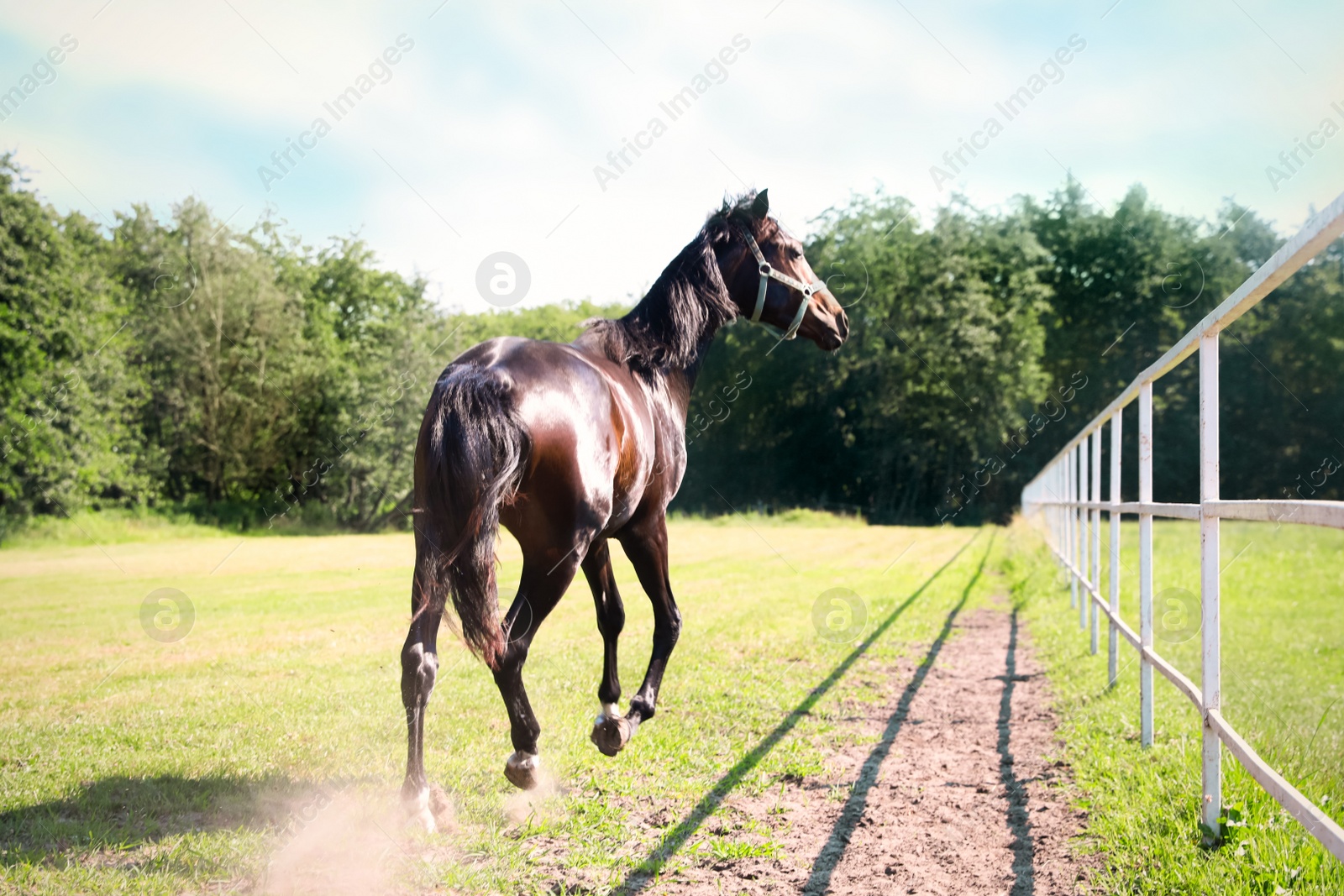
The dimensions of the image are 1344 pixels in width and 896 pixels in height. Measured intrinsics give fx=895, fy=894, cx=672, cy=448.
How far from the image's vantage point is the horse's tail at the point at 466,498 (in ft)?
10.4

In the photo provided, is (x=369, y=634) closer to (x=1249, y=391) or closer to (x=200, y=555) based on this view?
(x=200, y=555)

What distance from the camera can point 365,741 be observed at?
4445 millimetres

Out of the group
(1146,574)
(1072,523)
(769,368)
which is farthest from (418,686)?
(769,368)

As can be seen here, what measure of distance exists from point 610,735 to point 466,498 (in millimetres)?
1367

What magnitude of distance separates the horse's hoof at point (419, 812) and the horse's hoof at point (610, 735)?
900 mm

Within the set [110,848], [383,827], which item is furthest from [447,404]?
[110,848]

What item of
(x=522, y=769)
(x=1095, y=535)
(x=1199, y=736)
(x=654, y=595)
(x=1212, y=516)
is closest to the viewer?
(x=1212, y=516)

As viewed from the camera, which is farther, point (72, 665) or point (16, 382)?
point (16, 382)

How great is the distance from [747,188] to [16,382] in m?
25.2

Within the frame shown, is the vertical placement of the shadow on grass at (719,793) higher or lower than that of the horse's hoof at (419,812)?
lower

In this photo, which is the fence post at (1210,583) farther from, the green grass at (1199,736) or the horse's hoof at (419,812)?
the horse's hoof at (419,812)

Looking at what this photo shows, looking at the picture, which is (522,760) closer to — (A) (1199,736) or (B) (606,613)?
(B) (606,613)

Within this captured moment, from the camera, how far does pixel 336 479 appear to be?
3228 centimetres

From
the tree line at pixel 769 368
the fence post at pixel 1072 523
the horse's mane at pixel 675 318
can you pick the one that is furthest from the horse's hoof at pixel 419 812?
the tree line at pixel 769 368
